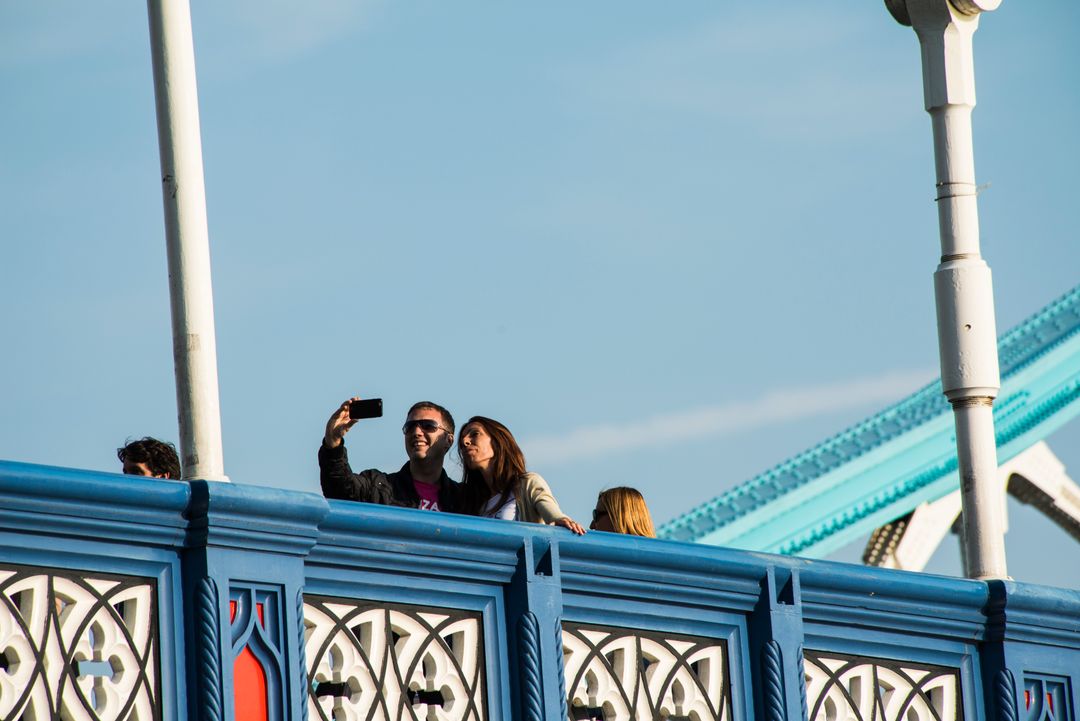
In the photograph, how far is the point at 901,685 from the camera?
7738 millimetres

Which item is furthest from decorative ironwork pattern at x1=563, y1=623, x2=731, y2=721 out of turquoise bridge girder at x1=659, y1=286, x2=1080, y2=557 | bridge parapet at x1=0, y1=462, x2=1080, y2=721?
turquoise bridge girder at x1=659, y1=286, x2=1080, y2=557

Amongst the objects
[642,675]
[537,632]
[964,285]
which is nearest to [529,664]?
[537,632]

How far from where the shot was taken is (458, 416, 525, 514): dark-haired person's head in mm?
7840

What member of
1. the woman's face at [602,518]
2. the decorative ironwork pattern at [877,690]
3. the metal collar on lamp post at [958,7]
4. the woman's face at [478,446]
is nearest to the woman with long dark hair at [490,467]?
the woman's face at [478,446]

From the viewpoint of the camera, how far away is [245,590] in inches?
240

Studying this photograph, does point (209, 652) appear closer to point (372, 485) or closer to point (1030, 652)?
point (372, 485)

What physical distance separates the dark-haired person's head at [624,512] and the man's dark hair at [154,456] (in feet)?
4.79

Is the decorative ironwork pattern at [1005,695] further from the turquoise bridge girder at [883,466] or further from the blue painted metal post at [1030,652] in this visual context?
the turquoise bridge girder at [883,466]

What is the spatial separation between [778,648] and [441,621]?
127 centimetres

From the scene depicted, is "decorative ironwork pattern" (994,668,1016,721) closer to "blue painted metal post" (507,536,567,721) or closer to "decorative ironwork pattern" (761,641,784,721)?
"decorative ironwork pattern" (761,641,784,721)

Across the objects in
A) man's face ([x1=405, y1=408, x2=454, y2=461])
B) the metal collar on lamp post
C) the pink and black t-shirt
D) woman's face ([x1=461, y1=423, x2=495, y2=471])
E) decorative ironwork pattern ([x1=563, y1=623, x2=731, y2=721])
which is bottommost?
decorative ironwork pattern ([x1=563, y1=623, x2=731, y2=721])

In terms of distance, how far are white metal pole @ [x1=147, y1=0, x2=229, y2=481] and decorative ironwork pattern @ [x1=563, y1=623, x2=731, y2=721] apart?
1.28m

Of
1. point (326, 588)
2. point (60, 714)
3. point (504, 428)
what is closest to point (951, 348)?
point (504, 428)

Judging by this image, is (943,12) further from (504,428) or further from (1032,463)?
(1032,463)
